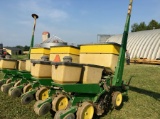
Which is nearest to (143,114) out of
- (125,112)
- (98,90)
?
(125,112)

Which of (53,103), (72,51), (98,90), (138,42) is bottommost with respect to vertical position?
(53,103)

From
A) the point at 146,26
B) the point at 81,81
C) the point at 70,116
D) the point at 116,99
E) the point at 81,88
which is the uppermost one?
the point at 146,26

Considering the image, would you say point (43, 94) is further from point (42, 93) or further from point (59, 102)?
point (59, 102)

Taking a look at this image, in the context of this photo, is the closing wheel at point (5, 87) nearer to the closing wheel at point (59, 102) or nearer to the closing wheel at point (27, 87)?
the closing wheel at point (27, 87)

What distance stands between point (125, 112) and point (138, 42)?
2741cm

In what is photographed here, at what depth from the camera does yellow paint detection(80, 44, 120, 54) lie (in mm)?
6550

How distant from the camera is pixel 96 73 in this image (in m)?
6.20

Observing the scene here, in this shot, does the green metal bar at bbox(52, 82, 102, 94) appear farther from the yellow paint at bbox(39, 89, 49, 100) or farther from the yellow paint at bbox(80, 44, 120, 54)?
the yellow paint at bbox(39, 89, 49, 100)

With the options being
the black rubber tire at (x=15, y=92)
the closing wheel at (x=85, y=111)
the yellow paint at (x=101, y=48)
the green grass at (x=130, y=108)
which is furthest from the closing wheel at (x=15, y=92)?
the closing wheel at (x=85, y=111)

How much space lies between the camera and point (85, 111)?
5.72 m

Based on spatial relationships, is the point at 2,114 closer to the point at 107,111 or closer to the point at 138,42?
the point at 107,111

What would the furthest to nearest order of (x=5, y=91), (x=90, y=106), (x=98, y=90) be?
(x=5, y=91) < (x=98, y=90) < (x=90, y=106)

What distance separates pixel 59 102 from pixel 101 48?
215cm

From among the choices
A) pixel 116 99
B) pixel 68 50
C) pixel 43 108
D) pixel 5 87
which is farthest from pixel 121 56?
pixel 5 87
